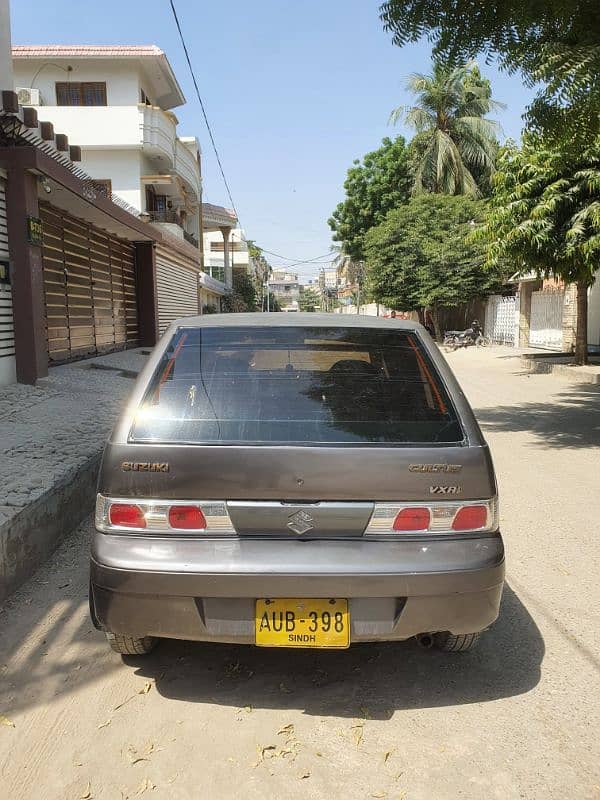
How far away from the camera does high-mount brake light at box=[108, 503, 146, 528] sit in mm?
2492

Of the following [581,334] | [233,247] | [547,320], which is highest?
[233,247]

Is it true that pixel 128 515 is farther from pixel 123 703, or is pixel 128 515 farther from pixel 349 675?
pixel 349 675

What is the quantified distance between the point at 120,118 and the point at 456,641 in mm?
24668

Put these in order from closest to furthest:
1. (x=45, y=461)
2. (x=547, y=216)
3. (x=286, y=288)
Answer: (x=45, y=461) → (x=547, y=216) → (x=286, y=288)

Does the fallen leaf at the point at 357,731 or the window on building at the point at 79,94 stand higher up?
the window on building at the point at 79,94

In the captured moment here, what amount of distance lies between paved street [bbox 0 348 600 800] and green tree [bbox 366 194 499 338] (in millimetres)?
24435

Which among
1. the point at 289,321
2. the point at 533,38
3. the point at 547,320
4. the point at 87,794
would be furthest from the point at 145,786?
the point at 547,320

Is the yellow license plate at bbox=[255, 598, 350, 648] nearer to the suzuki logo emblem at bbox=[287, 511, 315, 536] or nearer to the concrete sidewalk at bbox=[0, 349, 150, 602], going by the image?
the suzuki logo emblem at bbox=[287, 511, 315, 536]

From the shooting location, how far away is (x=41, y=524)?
4195mm

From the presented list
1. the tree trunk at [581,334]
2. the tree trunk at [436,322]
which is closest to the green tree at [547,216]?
the tree trunk at [581,334]

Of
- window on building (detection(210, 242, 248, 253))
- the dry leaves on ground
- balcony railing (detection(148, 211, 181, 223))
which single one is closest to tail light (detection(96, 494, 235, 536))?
the dry leaves on ground

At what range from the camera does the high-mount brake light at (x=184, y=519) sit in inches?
97.3

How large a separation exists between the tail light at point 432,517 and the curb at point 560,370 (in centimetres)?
1267

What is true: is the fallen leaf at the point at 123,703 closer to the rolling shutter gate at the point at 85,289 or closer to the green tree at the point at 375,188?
the rolling shutter gate at the point at 85,289
